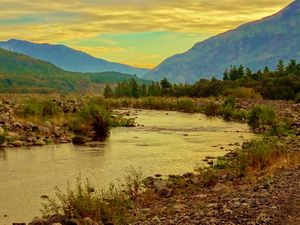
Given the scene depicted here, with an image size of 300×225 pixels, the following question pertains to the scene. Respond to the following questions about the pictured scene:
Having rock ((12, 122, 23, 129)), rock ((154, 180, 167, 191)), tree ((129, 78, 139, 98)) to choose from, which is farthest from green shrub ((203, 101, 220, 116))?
tree ((129, 78, 139, 98))

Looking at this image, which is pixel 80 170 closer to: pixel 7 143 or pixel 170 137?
pixel 7 143

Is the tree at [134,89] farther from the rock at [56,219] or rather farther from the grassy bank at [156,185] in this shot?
the rock at [56,219]

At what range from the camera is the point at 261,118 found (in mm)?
42969

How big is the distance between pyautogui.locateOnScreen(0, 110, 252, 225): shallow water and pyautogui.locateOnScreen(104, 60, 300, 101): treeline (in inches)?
1347

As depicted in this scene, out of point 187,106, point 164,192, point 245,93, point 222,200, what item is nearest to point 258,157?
point 164,192

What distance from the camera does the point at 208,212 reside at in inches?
474

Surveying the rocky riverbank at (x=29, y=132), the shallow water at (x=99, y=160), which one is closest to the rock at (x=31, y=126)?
the rocky riverbank at (x=29, y=132)

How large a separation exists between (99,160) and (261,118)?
2171 cm

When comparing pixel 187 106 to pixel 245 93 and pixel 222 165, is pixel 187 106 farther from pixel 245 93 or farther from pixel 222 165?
pixel 222 165

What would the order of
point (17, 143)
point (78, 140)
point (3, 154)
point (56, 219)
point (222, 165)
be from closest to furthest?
1. point (56, 219)
2. point (222, 165)
3. point (3, 154)
4. point (17, 143)
5. point (78, 140)

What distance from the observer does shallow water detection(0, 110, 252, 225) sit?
17219 mm

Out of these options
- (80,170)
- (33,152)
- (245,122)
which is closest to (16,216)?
(80,170)

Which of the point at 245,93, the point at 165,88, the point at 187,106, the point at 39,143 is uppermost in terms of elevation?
the point at 165,88

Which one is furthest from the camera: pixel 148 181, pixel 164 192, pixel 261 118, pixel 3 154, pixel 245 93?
pixel 245 93
